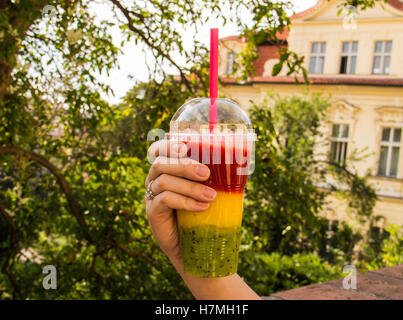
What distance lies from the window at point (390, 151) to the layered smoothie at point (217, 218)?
15712mm

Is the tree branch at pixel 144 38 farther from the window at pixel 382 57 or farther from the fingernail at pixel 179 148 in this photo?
the window at pixel 382 57

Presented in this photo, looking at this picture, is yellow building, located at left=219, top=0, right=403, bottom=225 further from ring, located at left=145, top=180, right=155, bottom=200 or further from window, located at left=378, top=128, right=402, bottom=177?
ring, located at left=145, top=180, right=155, bottom=200

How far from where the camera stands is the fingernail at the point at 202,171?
0.98 metres

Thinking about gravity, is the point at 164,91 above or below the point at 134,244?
above

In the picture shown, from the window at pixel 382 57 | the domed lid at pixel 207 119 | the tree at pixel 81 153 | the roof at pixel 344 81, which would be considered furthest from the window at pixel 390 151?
the domed lid at pixel 207 119

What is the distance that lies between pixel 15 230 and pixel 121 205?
2.96ft

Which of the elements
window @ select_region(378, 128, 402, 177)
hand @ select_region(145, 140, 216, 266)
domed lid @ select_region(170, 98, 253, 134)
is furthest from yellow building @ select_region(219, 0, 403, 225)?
hand @ select_region(145, 140, 216, 266)

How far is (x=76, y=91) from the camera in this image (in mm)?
3385

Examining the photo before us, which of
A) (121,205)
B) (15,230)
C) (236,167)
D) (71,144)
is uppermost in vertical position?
(236,167)

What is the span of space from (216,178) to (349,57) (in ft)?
53.9

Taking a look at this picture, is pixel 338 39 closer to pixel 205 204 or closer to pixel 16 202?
pixel 16 202

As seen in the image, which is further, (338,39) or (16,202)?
(338,39)

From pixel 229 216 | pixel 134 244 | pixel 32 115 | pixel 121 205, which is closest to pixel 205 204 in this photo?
pixel 229 216

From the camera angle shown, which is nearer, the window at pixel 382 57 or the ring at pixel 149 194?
the ring at pixel 149 194
